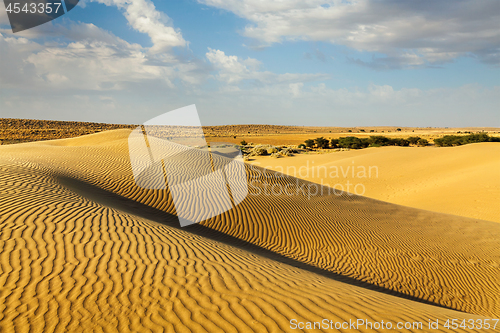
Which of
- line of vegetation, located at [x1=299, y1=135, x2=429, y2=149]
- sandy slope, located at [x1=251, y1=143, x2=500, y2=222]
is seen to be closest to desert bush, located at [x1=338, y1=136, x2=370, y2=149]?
line of vegetation, located at [x1=299, y1=135, x2=429, y2=149]

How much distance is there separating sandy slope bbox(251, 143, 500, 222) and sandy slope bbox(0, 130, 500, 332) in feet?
13.2

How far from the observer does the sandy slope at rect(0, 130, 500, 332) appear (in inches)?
138

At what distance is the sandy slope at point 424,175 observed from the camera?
15977 mm

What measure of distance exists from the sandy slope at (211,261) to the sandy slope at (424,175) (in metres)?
4.02

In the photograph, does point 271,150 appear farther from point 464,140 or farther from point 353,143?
point 464,140

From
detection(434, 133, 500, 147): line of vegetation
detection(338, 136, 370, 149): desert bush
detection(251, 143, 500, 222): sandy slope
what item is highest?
detection(434, 133, 500, 147): line of vegetation

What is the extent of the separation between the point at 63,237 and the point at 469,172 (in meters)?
23.2

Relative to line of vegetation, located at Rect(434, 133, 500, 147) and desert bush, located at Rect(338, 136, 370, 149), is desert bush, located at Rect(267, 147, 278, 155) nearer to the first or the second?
desert bush, located at Rect(338, 136, 370, 149)

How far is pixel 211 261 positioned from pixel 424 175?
2152 centimetres

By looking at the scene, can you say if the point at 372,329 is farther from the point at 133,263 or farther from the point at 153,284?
the point at 133,263

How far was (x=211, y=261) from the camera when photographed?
533 centimetres

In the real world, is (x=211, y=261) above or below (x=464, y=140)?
below

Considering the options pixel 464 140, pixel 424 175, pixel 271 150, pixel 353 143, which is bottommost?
pixel 424 175

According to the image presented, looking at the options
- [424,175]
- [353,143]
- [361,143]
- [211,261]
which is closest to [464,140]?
[361,143]
